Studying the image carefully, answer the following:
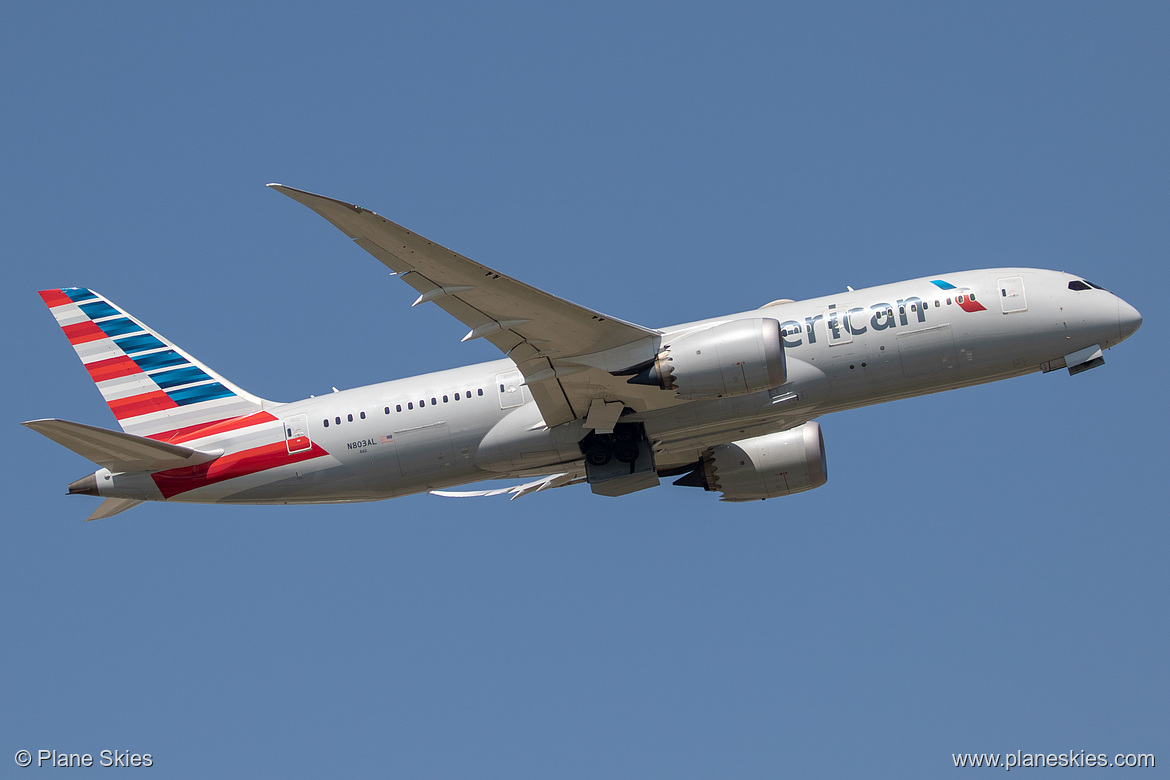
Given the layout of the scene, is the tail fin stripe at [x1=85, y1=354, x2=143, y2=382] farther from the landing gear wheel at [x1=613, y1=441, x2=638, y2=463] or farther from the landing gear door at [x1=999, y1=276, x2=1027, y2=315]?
the landing gear door at [x1=999, y1=276, x2=1027, y2=315]

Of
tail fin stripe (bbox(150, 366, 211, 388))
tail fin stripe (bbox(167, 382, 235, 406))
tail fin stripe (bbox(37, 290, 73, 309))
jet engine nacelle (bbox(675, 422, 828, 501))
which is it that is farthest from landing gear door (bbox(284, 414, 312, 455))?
jet engine nacelle (bbox(675, 422, 828, 501))

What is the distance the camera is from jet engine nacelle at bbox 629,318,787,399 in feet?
96.8

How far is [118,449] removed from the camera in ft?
107

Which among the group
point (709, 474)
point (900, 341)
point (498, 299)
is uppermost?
point (498, 299)

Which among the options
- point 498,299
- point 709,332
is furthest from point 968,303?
point 498,299

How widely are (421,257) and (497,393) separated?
6.49 m

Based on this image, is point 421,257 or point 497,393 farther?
point 497,393

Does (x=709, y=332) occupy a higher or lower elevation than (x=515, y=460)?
higher

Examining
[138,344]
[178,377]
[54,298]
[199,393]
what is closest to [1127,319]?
[199,393]

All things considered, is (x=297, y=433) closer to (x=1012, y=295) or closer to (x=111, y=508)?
(x=111, y=508)

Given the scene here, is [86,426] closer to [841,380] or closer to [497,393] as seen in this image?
[497,393]

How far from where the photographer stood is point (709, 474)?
3681cm

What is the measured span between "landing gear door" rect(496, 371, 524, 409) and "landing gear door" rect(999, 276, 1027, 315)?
12846 millimetres

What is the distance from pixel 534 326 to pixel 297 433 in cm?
841
